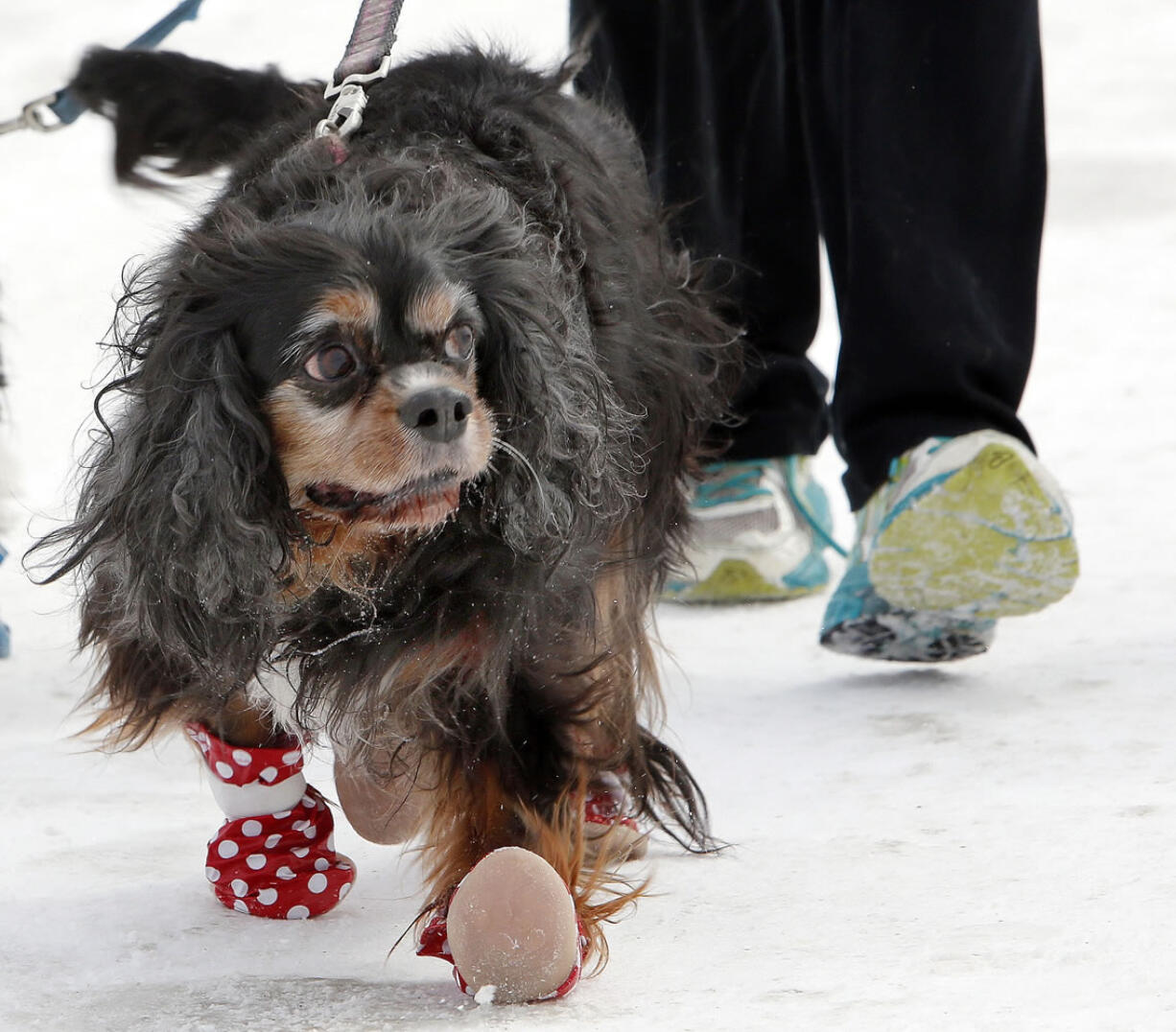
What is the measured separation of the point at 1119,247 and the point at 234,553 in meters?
5.32

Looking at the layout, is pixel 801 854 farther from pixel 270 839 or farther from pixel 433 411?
pixel 433 411

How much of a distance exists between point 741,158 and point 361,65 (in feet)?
3.78

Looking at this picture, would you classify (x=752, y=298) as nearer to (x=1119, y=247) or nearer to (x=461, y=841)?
(x=461, y=841)

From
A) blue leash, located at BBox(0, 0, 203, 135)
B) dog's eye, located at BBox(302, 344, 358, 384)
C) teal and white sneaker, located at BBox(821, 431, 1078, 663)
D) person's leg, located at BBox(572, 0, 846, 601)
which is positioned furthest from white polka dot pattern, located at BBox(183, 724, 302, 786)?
blue leash, located at BBox(0, 0, 203, 135)

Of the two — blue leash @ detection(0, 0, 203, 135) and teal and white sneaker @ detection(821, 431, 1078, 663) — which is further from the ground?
blue leash @ detection(0, 0, 203, 135)

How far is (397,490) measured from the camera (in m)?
1.55

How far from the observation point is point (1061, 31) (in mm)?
8773

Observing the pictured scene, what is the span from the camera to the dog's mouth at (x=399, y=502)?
5.09 ft

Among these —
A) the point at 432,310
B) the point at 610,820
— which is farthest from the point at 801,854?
the point at 432,310

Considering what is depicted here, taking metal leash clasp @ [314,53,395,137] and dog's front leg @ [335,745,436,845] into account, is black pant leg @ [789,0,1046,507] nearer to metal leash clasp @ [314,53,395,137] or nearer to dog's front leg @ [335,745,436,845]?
metal leash clasp @ [314,53,395,137]

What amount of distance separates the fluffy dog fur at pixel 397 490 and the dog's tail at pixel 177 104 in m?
0.59

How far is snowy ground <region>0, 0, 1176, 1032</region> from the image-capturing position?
5.06ft

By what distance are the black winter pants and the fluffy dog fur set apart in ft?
2.24

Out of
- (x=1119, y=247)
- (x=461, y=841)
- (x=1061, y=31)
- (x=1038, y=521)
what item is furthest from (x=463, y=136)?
(x=1061, y=31)
